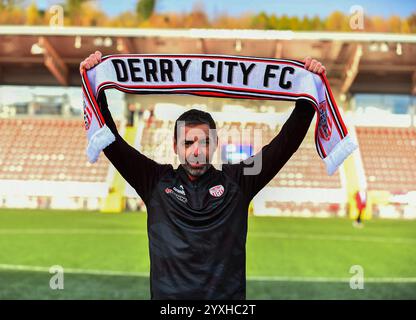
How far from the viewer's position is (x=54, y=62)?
24391mm

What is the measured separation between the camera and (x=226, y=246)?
2.28 m

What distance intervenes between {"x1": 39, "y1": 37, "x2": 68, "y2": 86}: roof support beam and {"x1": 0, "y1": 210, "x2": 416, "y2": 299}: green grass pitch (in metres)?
9.57

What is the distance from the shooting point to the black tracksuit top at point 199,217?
7.40 ft

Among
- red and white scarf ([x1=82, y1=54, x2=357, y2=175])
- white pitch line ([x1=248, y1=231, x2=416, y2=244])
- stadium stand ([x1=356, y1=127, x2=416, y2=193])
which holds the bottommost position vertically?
white pitch line ([x1=248, y1=231, x2=416, y2=244])

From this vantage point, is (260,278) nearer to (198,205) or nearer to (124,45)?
(198,205)

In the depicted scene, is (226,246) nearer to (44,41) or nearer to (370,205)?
(370,205)

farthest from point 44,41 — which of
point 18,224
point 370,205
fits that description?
point 370,205

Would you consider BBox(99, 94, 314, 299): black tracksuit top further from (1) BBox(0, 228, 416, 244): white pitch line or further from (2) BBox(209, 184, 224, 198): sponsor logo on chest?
(1) BBox(0, 228, 416, 244): white pitch line

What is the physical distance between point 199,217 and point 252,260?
748 centimetres

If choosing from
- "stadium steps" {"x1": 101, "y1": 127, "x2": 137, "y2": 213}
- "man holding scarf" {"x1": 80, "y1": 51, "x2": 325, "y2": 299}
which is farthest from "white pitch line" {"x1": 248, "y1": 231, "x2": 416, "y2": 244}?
"man holding scarf" {"x1": 80, "y1": 51, "x2": 325, "y2": 299}

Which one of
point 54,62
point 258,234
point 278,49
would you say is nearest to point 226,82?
point 258,234

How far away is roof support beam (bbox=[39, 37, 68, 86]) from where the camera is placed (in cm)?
2384

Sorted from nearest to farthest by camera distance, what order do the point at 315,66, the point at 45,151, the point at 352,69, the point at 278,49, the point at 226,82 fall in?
1. the point at 315,66
2. the point at 226,82
3. the point at 278,49
4. the point at 352,69
5. the point at 45,151
